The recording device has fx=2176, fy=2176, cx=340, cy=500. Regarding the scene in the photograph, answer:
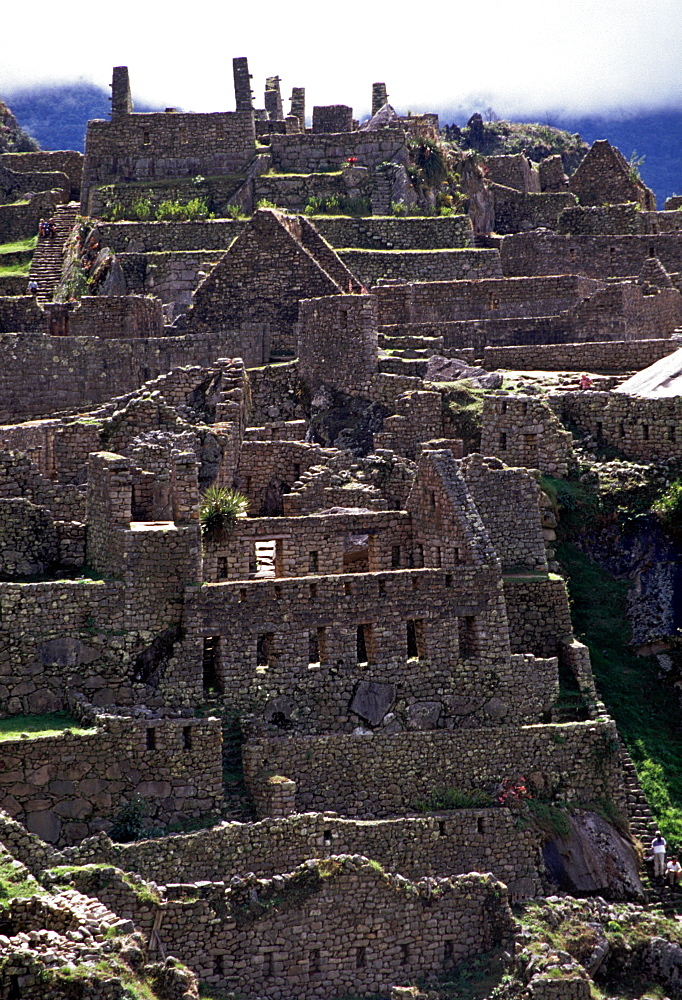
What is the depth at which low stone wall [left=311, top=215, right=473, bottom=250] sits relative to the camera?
5619 centimetres

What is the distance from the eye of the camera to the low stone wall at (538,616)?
136 feet

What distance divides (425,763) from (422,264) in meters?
19.5

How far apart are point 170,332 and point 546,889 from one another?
17.4 metres

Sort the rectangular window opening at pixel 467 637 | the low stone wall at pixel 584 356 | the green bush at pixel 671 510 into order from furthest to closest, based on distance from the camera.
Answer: the low stone wall at pixel 584 356 < the green bush at pixel 671 510 < the rectangular window opening at pixel 467 637

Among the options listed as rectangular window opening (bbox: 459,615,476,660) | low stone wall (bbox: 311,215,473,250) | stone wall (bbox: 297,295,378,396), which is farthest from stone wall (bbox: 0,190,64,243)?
rectangular window opening (bbox: 459,615,476,660)

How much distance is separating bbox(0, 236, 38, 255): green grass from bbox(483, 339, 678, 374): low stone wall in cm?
1402

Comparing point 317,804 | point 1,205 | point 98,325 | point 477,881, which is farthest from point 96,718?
point 1,205

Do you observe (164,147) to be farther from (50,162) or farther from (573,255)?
(573,255)

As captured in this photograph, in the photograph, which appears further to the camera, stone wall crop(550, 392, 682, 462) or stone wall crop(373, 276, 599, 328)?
stone wall crop(373, 276, 599, 328)

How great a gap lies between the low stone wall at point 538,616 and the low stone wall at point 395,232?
16.8 meters

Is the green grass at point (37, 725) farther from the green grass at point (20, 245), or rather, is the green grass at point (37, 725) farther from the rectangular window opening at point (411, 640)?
the green grass at point (20, 245)

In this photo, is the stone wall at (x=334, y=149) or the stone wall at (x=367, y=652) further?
the stone wall at (x=334, y=149)

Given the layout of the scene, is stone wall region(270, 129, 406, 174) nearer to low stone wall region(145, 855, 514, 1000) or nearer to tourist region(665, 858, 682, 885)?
tourist region(665, 858, 682, 885)

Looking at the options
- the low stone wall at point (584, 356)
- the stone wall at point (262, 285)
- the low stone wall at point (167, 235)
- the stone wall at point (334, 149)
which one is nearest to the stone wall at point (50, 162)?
the stone wall at point (334, 149)
